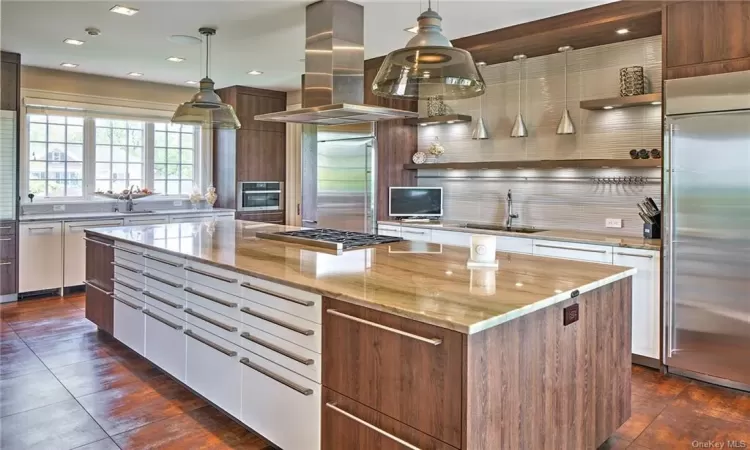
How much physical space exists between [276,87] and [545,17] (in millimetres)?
4289

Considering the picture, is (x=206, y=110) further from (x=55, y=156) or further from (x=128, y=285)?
(x=55, y=156)

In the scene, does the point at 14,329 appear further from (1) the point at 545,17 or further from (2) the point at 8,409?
(1) the point at 545,17

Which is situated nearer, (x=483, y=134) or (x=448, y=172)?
(x=483, y=134)

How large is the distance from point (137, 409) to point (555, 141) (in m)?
3.95

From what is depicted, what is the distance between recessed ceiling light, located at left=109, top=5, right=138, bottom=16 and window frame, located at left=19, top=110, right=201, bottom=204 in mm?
2751

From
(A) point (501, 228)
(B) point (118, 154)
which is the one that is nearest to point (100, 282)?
(B) point (118, 154)

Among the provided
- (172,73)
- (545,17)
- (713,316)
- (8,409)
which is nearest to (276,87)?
(172,73)

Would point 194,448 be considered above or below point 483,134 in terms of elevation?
below

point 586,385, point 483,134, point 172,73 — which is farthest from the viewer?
point 172,73

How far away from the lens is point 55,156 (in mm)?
6207

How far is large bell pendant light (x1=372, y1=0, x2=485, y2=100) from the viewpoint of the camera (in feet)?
7.97

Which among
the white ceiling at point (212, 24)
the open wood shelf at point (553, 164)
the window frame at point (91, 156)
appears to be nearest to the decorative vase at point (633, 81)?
the open wood shelf at point (553, 164)

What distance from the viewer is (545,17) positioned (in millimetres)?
4066

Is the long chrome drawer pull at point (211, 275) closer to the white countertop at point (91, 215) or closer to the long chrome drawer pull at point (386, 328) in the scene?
the long chrome drawer pull at point (386, 328)
